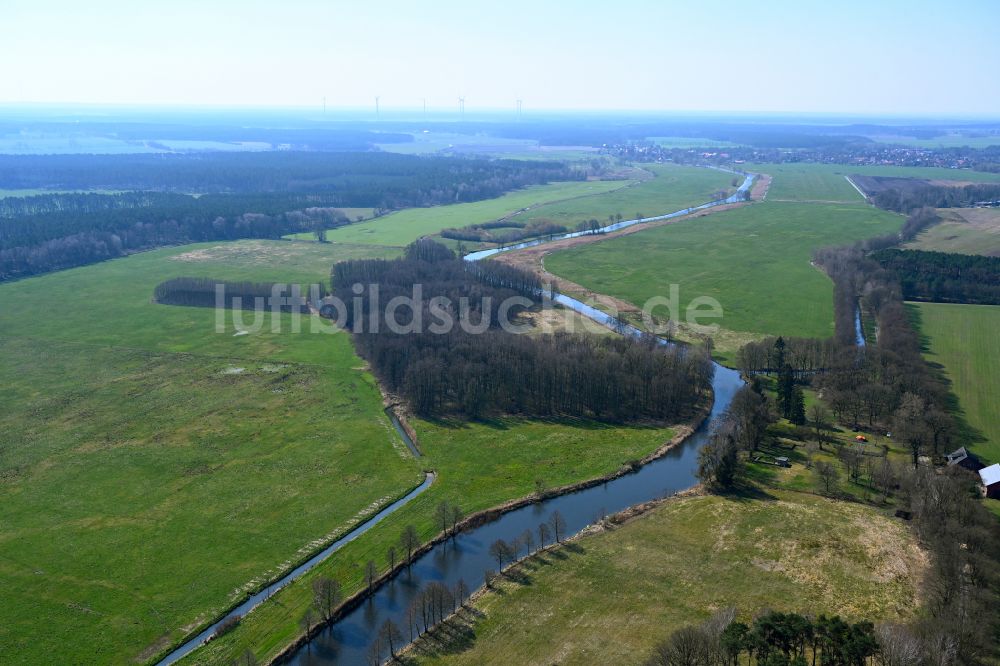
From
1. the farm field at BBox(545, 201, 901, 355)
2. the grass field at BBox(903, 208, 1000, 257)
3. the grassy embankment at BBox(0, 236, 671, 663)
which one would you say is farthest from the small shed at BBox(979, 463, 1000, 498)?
the grass field at BBox(903, 208, 1000, 257)

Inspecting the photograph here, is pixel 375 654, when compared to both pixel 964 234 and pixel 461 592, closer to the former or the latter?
pixel 461 592

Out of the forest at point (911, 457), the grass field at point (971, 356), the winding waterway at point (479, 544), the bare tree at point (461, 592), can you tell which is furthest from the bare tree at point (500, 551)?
the grass field at point (971, 356)

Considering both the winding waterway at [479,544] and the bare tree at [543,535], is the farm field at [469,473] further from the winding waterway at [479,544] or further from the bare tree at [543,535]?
the bare tree at [543,535]

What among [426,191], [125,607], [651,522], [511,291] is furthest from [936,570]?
[426,191]

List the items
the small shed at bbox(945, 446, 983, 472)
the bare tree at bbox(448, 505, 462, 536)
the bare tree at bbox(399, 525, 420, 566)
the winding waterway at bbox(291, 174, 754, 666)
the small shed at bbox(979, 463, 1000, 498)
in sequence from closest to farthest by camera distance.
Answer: the winding waterway at bbox(291, 174, 754, 666) < the bare tree at bbox(399, 525, 420, 566) < the bare tree at bbox(448, 505, 462, 536) < the small shed at bbox(979, 463, 1000, 498) < the small shed at bbox(945, 446, 983, 472)

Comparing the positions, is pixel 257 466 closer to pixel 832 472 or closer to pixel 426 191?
pixel 832 472

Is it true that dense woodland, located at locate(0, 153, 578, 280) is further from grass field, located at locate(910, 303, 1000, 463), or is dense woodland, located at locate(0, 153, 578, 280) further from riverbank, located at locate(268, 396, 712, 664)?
grass field, located at locate(910, 303, 1000, 463)

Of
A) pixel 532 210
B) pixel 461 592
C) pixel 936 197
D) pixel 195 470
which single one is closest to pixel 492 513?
pixel 461 592

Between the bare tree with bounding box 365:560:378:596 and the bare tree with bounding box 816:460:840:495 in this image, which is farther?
the bare tree with bounding box 816:460:840:495
